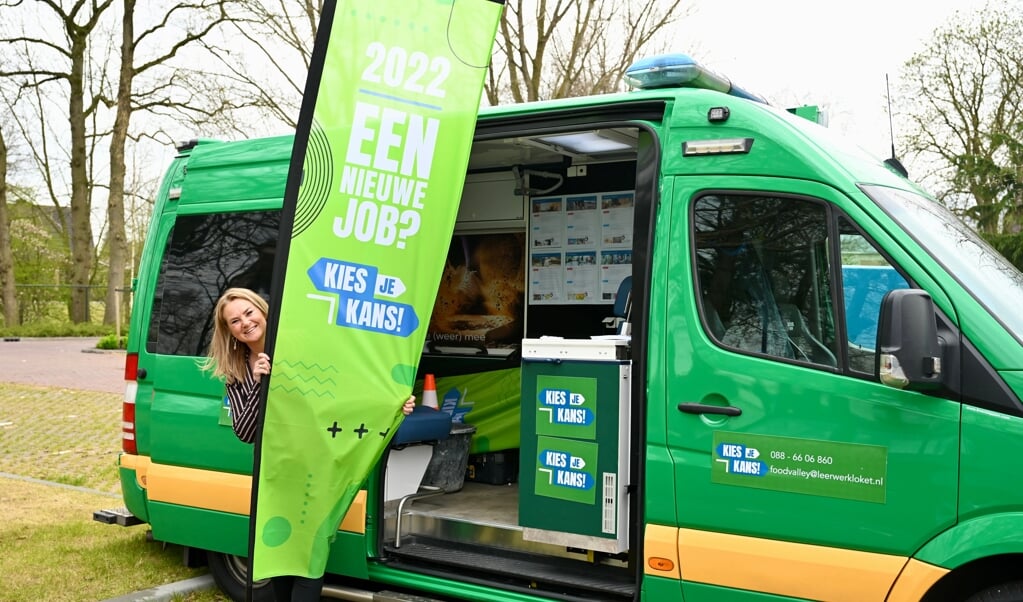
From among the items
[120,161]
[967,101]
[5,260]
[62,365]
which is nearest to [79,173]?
[120,161]

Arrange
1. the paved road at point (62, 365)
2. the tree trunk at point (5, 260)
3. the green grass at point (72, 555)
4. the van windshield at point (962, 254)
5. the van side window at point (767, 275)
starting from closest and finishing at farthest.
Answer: the van windshield at point (962, 254)
the van side window at point (767, 275)
the green grass at point (72, 555)
the paved road at point (62, 365)
the tree trunk at point (5, 260)

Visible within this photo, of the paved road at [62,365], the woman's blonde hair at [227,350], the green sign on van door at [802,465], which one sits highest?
the woman's blonde hair at [227,350]

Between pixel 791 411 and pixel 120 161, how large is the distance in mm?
25883

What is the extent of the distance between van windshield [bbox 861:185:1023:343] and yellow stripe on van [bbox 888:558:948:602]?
0.86 meters

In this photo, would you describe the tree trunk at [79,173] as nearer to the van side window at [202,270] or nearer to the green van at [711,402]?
the van side window at [202,270]

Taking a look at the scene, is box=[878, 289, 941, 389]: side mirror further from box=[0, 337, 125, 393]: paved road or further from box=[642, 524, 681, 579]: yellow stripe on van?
box=[0, 337, 125, 393]: paved road

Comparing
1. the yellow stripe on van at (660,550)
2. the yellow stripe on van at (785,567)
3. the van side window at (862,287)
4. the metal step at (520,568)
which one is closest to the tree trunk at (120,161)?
the metal step at (520,568)

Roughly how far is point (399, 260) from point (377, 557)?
5.58 feet

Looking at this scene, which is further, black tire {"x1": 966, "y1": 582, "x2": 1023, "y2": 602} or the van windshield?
the van windshield

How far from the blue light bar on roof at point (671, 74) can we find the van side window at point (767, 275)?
644 millimetres

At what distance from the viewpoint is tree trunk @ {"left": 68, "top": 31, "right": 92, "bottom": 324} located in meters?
26.3

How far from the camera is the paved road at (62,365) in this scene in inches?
678

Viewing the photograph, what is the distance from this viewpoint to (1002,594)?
3.36 meters

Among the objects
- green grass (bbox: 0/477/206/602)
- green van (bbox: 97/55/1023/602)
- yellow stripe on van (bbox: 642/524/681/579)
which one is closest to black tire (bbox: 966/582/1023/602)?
green van (bbox: 97/55/1023/602)
